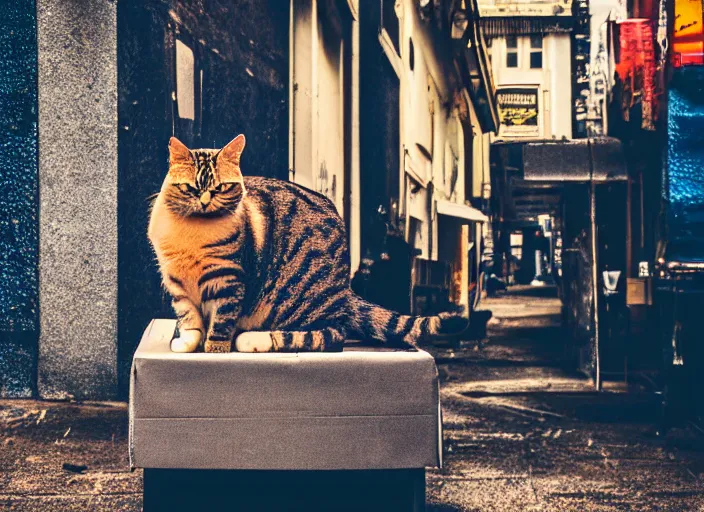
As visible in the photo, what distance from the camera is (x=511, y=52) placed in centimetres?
2883

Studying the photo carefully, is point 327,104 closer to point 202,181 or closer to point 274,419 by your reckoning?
point 202,181

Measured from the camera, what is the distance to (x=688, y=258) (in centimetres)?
648

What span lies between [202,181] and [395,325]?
0.75m

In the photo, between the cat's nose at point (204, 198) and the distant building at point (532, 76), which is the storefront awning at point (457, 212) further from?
the distant building at point (532, 76)

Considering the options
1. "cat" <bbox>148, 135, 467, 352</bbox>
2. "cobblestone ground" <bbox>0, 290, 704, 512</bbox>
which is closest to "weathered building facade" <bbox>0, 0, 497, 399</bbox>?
"cobblestone ground" <bbox>0, 290, 704, 512</bbox>

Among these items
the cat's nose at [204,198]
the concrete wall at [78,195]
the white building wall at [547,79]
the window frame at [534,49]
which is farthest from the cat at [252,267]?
the window frame at [534,49]

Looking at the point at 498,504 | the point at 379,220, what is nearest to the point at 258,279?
the point at 498,504

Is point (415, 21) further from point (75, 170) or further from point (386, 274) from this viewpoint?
point (75, 170)

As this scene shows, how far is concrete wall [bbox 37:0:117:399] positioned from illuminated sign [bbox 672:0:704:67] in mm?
4391

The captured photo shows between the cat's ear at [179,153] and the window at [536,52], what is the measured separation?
27.7 m

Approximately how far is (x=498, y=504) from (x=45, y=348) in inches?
109

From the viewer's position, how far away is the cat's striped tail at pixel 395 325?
8.32ft

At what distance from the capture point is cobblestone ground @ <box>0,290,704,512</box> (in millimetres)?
3615

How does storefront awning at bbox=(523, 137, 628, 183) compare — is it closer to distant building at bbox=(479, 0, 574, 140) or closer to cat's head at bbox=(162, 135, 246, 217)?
cat's head at bbox=(162, 135, 246, 217)
